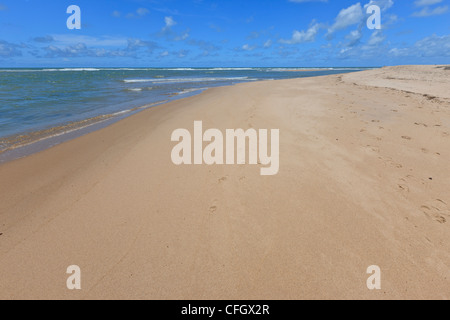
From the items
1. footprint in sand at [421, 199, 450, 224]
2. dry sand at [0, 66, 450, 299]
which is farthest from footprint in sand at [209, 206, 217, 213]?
footprint in sand at [421, 199, 450, 224]

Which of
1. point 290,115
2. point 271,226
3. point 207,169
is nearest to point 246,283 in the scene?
point 271,226

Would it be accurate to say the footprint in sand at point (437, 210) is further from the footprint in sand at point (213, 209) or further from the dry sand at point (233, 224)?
the footprint in sand at point (213, 209)

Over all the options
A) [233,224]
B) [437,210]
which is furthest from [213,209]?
[437,210]

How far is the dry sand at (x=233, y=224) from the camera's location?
7.31 feet

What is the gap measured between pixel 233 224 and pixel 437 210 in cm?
295

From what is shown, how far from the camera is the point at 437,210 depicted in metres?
3.16

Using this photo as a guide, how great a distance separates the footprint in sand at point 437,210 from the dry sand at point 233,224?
0.06 ft

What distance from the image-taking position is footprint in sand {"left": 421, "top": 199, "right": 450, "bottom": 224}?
302 cm

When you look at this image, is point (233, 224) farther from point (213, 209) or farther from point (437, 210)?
point (437, 210)

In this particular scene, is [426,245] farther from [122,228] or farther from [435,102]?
[435,102]

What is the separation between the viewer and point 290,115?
848 centimetres

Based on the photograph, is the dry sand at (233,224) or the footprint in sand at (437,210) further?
the footprint in sand at (437,210)

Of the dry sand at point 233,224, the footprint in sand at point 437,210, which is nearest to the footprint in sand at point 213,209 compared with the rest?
the dry sand at point 233,224
